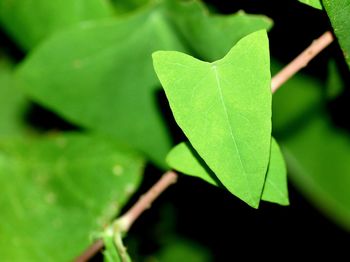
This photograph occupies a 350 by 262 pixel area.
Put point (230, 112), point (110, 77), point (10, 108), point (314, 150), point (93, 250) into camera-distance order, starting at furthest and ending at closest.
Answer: point (10, 108)
point (314, 150)
point (110, 77)
point (93, 250)
point (230, 112)

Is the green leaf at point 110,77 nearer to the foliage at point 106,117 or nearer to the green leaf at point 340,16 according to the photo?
the foliage at point 106,117

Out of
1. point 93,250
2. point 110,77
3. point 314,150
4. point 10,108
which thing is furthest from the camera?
point 10,108

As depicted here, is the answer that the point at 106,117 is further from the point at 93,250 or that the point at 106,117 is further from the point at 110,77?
the point at 93,250

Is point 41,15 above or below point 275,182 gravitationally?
above

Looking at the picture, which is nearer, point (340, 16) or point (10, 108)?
point (340, 16)

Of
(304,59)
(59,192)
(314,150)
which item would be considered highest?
(304,59)

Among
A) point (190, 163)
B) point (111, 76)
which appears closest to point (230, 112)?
point (190, 163)

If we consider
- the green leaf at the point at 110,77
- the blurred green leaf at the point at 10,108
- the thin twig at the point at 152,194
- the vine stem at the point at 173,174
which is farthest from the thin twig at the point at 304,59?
the blurred green leaf at the point at 10,108
